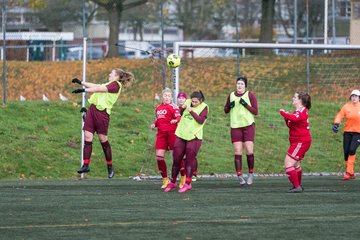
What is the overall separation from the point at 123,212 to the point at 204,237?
233cm

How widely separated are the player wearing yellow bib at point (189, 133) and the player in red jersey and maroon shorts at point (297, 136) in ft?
4.24

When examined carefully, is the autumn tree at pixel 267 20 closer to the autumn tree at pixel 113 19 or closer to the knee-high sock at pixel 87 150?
the autumn tree at pixel 113 19

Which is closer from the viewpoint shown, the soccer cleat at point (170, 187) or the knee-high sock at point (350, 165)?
the soccer cleat at point (170, 187)

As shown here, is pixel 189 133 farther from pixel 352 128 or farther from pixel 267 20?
pixel 267 20

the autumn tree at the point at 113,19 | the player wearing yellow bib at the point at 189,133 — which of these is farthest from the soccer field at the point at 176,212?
the autumn tree at the point at 113,19

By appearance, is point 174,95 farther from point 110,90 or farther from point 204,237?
point 204,237

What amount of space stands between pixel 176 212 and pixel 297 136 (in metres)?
3.87

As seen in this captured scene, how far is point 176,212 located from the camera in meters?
13.0

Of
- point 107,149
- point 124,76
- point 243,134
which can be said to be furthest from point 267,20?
point 243,134

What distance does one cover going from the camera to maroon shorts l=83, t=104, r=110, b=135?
18.3m

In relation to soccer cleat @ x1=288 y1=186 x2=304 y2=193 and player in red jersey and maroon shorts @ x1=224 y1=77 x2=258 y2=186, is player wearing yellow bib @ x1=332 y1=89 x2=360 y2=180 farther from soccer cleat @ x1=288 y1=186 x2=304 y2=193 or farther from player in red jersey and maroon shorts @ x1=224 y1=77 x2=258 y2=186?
soccer cleat @ x1=288 y1=186 x2=304 y2=193

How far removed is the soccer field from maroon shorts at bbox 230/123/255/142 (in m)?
0.78

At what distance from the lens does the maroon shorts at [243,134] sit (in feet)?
58.1

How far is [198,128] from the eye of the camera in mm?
16203
